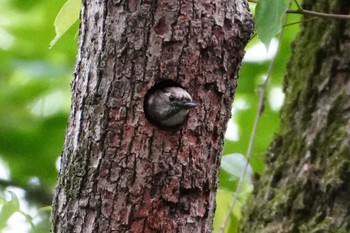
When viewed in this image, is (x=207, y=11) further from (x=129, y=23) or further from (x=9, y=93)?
(x=9, y=93)

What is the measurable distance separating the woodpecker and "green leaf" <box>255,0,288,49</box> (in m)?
0.27

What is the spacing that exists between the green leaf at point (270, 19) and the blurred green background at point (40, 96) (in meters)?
1.79

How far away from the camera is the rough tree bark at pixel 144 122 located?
6.98 feet

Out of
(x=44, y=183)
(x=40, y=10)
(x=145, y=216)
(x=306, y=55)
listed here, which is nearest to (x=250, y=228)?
(x=306, y=55)

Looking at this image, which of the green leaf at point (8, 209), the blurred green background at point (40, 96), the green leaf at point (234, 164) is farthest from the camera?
the blurred green background at point (40, 96)

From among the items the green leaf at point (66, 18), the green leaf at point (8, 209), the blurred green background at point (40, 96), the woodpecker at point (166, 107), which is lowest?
the green leaf at point (8, 209)

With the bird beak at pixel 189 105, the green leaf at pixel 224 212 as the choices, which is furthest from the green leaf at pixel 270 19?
the green leaf at pixel 224 212

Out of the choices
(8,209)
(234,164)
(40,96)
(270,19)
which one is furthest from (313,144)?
(40,96)

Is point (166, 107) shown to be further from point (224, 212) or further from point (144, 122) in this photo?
point (224, 212)

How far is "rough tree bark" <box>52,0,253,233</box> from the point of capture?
6.98 feet

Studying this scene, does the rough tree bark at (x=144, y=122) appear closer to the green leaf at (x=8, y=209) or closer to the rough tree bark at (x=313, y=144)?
the green leaf at (x=8, y=209)

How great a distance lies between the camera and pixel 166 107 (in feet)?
7.06

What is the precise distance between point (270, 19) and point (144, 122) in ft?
1.48

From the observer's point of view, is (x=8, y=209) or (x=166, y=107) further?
(x=8, y=209)
